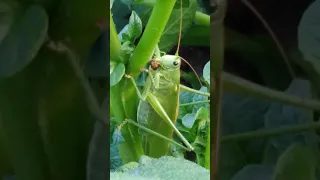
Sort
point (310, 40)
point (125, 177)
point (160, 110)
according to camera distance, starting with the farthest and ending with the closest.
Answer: point (160, 110) → point (125, 177) → point (310, 40)

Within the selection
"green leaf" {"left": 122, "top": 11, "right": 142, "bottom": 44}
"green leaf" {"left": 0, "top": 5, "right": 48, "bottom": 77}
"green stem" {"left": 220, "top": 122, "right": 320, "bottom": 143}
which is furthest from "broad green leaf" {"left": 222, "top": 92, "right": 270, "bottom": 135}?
"green leaf" {"left": 122, "top": 11, "right": 142, "bottom": 44}

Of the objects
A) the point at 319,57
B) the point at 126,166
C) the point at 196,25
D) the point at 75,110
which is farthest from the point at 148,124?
the point at 319,57

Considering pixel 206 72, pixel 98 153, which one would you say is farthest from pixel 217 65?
pixel 206 72

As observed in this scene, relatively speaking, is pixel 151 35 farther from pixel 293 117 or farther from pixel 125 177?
pixel 293 117

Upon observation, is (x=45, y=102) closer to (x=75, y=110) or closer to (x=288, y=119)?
(x=75, y=110)

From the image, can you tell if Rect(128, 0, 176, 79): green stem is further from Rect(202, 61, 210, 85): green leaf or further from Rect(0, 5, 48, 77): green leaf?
Rect(0, 5, 48, 77): green leaf

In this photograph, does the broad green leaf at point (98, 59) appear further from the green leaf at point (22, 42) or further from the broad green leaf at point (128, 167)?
the broad green leaf at point (128, 167)
